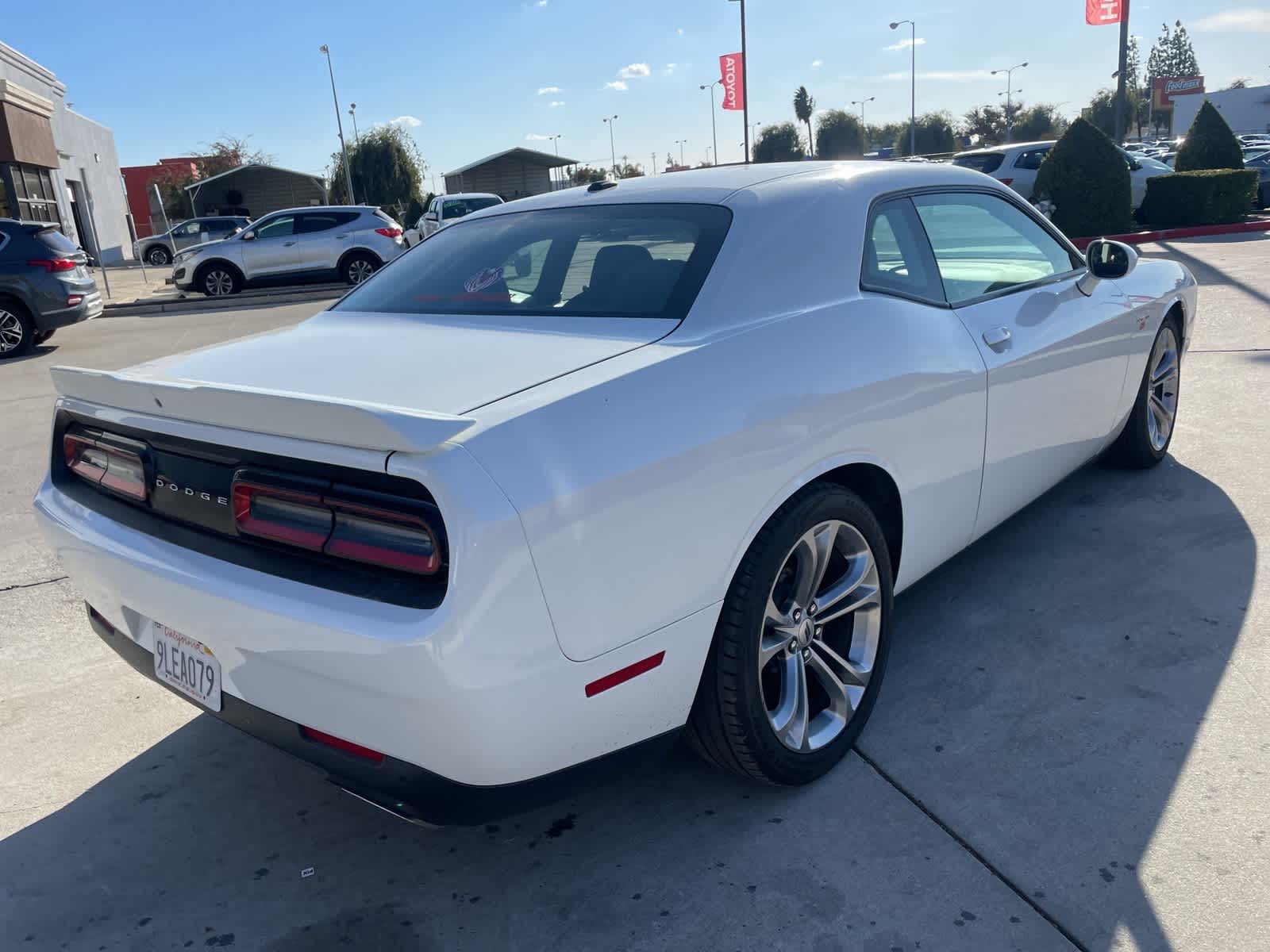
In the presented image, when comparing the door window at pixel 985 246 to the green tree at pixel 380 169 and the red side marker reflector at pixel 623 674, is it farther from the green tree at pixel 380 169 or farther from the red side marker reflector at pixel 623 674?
the green tree at pixel 380 169

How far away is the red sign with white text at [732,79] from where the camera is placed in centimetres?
3409

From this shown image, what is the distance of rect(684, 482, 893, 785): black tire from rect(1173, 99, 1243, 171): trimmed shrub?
19335mm

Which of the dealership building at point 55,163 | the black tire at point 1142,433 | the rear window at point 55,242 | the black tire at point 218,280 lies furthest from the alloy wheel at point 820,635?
the dealership building at point 55,163

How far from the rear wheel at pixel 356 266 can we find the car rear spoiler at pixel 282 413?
16.5 m

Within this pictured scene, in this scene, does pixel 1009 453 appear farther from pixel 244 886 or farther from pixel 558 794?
pixel 244 886

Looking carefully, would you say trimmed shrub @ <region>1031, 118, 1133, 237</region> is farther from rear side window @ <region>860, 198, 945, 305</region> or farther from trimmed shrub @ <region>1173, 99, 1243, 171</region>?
rear side window @ <region>860, 198, 945, 305</region>

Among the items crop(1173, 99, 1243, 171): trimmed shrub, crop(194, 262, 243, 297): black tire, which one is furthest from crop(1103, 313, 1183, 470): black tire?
crop(194, 262, 243, 297): black tire

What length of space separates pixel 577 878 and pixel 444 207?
2222 cm

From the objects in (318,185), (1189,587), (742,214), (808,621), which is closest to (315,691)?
(808,621)

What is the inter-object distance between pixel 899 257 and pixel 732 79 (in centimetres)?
3477

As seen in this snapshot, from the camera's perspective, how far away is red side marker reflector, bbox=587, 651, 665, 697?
1.92 meters

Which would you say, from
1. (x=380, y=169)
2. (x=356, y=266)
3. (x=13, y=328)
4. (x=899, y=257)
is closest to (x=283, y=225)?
(x=356, y=266)

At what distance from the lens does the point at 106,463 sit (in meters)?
2.53

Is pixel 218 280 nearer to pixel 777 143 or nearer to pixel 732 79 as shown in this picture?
pixel 732 79
